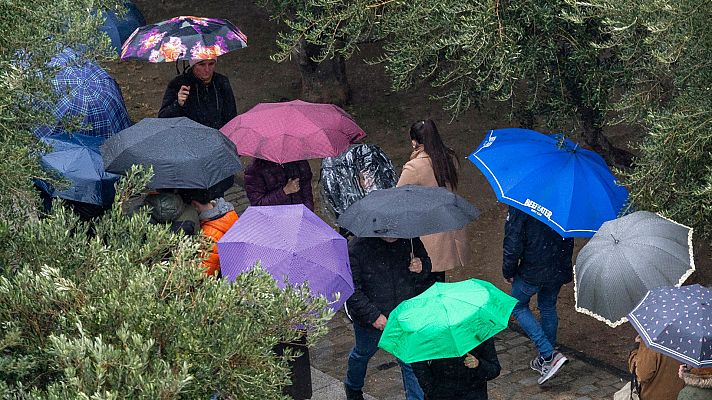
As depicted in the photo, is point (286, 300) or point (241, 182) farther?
point (241, 182)

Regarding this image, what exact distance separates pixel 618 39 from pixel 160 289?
459 centimetres

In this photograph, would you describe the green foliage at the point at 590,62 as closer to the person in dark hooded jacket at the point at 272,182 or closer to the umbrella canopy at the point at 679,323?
the umbrella canopy at the point at 679,323

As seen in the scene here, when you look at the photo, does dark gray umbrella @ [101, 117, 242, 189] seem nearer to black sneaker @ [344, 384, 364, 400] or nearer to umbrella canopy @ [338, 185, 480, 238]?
umbrella canopy @ [338, 185, 480, 238]

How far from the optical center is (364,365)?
8047 millimetres

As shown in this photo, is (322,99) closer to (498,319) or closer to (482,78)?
(482,78)

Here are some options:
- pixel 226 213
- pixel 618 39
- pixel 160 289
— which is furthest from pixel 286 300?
pixel 618 39

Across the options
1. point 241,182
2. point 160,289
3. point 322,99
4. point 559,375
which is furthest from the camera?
point 322,99

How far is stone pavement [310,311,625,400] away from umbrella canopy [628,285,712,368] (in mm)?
2587

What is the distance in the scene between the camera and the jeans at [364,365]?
781cm

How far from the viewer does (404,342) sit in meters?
6.52

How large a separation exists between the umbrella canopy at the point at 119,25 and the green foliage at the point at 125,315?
294 inches

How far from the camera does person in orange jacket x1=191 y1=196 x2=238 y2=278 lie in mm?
7453

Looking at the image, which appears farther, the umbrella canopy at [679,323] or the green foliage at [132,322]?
the umbrella canopy at [679,323]

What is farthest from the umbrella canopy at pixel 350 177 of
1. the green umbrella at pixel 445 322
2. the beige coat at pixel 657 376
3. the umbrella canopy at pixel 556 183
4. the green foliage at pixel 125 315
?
the green foliage at pixel 125 315
